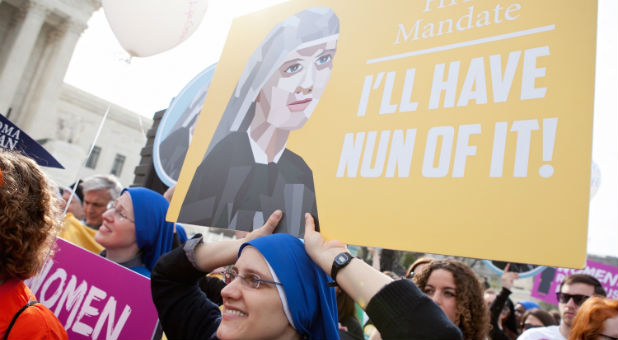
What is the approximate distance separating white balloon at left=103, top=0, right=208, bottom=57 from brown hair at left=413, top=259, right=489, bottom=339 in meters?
2.52

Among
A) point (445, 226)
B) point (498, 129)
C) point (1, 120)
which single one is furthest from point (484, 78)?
point (1, 120)

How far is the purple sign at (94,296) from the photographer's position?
225 centimetres

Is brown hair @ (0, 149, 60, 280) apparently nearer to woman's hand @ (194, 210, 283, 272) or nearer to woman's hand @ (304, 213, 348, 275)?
woman's hand @ (194, 210, 283, 272)

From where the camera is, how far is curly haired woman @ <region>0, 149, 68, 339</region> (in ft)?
5.29

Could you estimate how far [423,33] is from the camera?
1.74m

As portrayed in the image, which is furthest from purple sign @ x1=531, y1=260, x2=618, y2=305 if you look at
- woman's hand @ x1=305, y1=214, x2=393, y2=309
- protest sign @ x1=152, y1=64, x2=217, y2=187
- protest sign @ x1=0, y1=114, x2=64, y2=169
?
protest sign @ x1=0, y1=114, x2=64, y2=169

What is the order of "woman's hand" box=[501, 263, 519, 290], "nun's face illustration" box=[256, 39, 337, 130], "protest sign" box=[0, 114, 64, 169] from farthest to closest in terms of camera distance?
"woman's hand" box=[501, 263, 519, 290] < "protest sign" box=[0, 114, 64, 169] < "nun's face illustration" box=[256, 39, 337, 130]

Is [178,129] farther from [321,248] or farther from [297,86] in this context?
[321,248]

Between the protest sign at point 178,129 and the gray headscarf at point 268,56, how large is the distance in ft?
3.24

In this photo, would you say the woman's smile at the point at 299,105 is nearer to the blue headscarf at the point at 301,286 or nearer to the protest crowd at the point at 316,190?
the protest crowd at the point at 316,190

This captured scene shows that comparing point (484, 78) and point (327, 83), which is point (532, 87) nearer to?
point (484, 78)

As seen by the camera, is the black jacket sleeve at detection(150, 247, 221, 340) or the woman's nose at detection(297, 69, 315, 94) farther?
the woman's nose at detection(297, 69, 315, 94)

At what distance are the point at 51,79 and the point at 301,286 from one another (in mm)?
32070

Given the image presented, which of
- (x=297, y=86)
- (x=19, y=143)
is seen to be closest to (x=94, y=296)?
(x=19, y=143)
